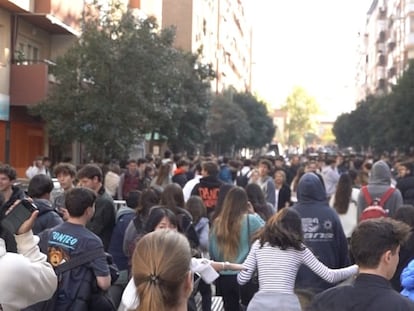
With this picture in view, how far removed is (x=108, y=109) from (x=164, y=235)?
19.4 m

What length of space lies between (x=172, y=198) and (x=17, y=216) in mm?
3715

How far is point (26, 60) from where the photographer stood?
2603cm

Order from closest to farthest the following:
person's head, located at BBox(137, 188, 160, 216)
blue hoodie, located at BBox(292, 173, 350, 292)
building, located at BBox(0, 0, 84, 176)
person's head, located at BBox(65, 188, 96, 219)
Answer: person's head, located at BBox(65, 188, 96, 219), blue hoodie, located at BBox(292, 173, 350, 292), person's head, located at BBox(137, 188, 160, 216), building, located at BBox(0, 0, 84, 176)

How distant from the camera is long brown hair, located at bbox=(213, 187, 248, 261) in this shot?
26.0ft

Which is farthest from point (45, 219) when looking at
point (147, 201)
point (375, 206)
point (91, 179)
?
point (375, 206)

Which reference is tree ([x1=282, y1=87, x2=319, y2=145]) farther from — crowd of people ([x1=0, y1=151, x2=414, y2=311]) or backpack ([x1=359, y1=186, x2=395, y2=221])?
backpack ([x1=359, y1=186, x2=395, y2=221])

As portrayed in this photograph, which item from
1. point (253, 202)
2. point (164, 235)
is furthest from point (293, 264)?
point (253, 202)

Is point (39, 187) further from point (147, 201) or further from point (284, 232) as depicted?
point (284, 232)

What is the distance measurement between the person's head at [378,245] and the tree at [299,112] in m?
154

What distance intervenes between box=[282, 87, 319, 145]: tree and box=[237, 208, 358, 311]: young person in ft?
499

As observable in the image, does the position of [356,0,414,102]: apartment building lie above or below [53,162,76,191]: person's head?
above

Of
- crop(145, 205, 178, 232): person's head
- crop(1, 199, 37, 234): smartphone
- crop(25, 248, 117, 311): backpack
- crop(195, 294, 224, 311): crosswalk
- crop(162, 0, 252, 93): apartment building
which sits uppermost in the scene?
crop(162, 0, 252, 93): apartment building

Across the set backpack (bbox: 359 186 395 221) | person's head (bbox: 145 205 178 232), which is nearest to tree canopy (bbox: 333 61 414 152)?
backpack (bbox: 359 186 395 221)

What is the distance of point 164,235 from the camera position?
3469mm
